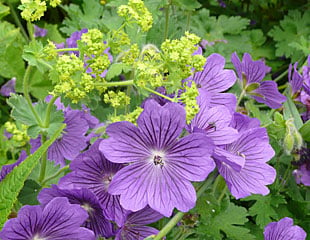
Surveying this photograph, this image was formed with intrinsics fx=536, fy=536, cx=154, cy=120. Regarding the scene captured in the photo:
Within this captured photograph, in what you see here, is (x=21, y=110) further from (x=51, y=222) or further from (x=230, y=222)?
(x=230, y=222)

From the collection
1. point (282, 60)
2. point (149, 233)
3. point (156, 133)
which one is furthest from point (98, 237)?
point (282, 60)

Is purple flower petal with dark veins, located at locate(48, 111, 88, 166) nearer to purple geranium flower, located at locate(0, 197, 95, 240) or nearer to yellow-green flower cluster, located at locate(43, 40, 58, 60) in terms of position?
yellow-green flower cluster, located at locate(43, 40, 58, 60)

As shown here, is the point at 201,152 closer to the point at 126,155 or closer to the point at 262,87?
the point at 126,155

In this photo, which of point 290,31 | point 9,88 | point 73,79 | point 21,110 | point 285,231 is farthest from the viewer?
point 290,31

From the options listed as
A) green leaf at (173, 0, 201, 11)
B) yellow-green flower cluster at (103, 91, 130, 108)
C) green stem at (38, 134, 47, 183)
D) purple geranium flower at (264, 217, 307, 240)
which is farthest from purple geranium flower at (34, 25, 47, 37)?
purple geranium flower at (264, 217, 307, 240)

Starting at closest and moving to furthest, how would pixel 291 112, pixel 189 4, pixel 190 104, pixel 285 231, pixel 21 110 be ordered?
1. pixel 190 104
2. pixel 285 231
3. pixel 21 110
4. pixel 291 112
5. pixel 189 4

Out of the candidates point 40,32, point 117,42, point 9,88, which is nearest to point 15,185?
point 117,42
